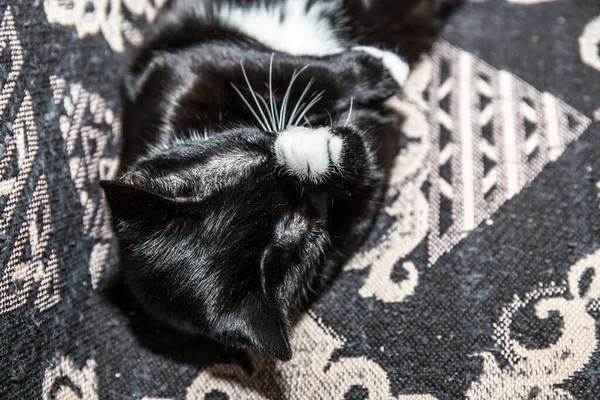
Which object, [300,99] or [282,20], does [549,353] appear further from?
[282,20]

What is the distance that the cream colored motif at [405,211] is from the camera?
99cm

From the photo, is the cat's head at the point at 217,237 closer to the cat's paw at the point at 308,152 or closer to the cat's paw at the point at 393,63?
the cat's paw at the point at 308,152

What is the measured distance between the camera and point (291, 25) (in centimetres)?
122

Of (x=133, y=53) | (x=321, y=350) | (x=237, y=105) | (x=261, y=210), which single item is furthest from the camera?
(x=133, y=53)

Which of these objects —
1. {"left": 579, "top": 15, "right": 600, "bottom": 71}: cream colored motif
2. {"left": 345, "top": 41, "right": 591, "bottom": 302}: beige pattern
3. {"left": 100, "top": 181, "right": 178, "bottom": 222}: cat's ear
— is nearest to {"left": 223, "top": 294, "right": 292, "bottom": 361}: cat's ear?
{"left": 100, "top": 181, "right": 178, "bottom": 222}: cat's ear

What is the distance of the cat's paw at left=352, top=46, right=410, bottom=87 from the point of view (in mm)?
1101

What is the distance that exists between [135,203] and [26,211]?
0.22m

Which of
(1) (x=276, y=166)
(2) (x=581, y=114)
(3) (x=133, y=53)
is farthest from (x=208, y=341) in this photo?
(2) (x=581, y=114)

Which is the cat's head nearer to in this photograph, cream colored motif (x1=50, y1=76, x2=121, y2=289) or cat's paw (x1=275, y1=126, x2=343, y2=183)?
cat's paw (x1=275, y1=126, x2=343, y2=183)

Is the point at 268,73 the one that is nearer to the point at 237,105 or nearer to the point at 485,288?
the point at 237,105

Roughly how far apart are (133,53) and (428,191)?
2.11ft

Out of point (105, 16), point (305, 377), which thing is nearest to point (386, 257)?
point (305, 377)

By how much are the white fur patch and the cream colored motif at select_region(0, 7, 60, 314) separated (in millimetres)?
445

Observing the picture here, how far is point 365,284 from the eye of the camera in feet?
3.27
